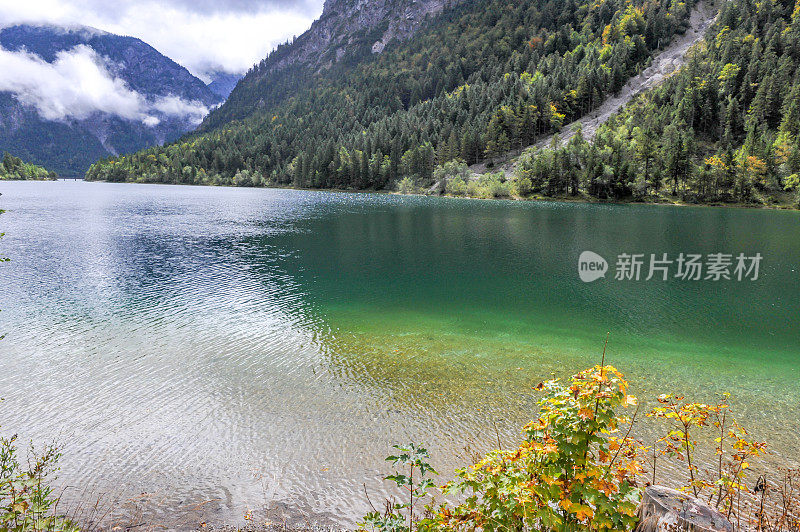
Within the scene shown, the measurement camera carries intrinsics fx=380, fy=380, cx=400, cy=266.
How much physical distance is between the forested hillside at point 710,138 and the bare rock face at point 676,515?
111972 millimetres

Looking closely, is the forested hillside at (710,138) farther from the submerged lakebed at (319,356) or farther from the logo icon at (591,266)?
the submerged lakebed at (319,356)

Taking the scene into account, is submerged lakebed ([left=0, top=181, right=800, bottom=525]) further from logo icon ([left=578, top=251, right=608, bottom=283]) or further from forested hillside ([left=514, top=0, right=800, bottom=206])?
forested hillside ([left=514, top=0, right=800, bottom=206])

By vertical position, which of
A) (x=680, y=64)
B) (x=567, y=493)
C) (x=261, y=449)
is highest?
(x=680, y=64)

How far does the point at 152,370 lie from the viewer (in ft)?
43.3

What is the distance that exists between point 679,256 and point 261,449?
40.1 m

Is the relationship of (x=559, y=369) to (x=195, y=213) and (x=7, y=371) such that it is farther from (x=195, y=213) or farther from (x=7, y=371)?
(x=195, y=213)

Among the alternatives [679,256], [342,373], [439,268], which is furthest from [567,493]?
[679,256]

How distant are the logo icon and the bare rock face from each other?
25365mm

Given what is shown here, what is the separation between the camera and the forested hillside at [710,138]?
94350 millimetres

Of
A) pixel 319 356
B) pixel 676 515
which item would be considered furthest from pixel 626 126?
pixel 676 515

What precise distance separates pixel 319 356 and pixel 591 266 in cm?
2624
